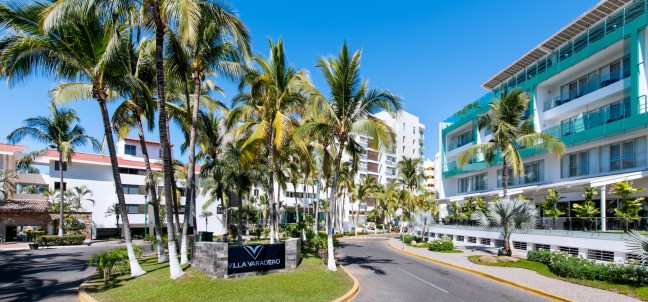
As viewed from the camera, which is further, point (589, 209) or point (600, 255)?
point (589, 209)

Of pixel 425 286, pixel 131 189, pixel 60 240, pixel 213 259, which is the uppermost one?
pixel 131 189

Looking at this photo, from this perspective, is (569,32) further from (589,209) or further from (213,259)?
(213,259)

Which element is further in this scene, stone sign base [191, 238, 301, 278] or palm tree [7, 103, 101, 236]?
palm tree [7, 103, 101, 236]

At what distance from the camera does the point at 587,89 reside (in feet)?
88.8

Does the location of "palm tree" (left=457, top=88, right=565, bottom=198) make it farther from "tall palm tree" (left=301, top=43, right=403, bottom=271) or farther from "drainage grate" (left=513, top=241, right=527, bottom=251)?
"tall palm tree" (left=301, top=43, right=403, bottom=271)

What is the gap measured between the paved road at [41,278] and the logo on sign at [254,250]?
5650mm

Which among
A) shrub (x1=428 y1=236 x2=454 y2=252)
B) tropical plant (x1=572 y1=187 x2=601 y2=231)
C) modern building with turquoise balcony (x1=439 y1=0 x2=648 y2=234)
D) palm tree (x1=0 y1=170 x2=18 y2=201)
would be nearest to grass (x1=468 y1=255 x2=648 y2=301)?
tropical plant (x1=572 y1=187 x2=601 y2=231)

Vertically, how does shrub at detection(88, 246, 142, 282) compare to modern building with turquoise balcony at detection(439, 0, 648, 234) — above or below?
below

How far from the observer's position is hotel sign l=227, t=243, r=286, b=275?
47.9 feet

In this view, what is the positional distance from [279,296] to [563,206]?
24162 millimetres

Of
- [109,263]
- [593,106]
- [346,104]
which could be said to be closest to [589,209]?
[593,106]

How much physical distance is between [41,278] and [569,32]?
37.4 metres

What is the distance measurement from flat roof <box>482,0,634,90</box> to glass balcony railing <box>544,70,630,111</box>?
194 inches

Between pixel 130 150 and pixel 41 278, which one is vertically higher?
pixel 130 150
